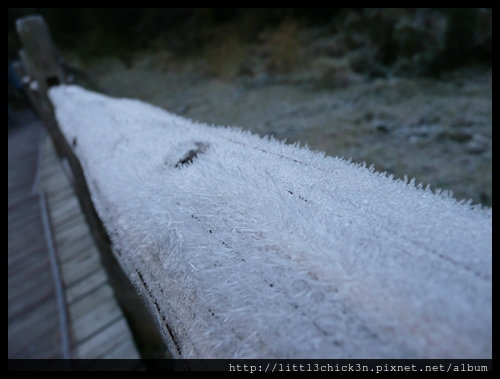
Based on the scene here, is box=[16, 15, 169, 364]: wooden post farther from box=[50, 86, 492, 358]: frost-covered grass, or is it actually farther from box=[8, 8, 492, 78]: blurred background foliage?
box=[50, 86, 492, 358]: frost-covered grass

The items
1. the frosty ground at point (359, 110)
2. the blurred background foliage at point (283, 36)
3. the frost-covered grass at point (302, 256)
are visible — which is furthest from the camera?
the blurred background foliage at point (283, 36)

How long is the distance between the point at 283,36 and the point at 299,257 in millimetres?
3547

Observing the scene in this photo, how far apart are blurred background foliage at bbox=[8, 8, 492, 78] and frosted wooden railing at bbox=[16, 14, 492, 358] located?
265cm

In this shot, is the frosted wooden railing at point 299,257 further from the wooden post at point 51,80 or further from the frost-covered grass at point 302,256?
the wooden post at point 51,80

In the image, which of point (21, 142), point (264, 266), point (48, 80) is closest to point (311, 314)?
point (264, 266)

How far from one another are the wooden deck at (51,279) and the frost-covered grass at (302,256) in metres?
1.75

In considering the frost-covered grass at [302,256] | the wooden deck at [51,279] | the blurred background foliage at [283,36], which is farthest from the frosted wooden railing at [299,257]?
the blurred background foliage at [283,36]

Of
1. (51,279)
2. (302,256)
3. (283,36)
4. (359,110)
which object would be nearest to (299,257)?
(302,256)

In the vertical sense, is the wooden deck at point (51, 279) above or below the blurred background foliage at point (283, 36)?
below

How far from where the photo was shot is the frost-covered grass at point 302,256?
24cm

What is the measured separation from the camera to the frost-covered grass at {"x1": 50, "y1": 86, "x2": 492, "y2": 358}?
24 centimetres

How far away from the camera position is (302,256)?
0.31 meters

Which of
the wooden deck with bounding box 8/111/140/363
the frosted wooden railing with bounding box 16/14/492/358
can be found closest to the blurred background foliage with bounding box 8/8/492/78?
the wooden deck with bounding box 8/111/140/363

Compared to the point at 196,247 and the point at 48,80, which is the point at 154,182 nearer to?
the point at 196,247
